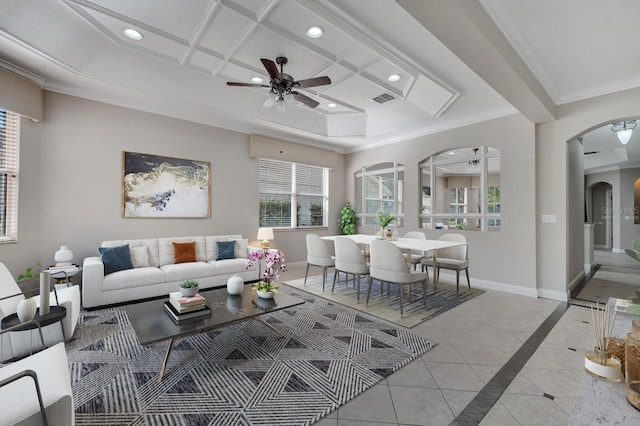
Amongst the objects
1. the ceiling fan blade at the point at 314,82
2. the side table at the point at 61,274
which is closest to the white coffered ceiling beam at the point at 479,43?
the ceiling fan blade at the point at 314,82

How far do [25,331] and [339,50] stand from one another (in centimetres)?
411

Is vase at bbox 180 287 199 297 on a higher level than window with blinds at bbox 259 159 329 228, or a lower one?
lower

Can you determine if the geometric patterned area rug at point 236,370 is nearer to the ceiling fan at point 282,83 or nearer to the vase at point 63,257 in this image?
the vase at point 63,257

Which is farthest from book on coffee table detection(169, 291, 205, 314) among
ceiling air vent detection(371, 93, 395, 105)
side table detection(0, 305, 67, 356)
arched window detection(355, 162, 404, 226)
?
arched window detection(355, 162, 404, 226)

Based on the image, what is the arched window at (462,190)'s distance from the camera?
16.2ft

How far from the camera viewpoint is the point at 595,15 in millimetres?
2541

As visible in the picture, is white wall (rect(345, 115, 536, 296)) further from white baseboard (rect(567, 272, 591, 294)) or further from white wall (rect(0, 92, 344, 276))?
white wall (rect(0, 92, 344, 276))

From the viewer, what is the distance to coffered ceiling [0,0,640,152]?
8.34 feet

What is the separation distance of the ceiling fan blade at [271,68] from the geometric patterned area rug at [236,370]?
8.93 feet

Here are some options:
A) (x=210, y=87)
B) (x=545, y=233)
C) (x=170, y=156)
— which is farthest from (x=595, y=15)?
(x=170, y=156)

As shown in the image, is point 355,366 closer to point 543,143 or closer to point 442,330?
point 442,330

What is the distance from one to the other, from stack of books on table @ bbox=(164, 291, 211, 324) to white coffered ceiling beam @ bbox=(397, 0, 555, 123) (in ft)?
9.25

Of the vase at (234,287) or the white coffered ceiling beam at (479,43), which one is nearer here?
the white coffered ceiling beam at (479,43)

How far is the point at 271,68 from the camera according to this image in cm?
296
